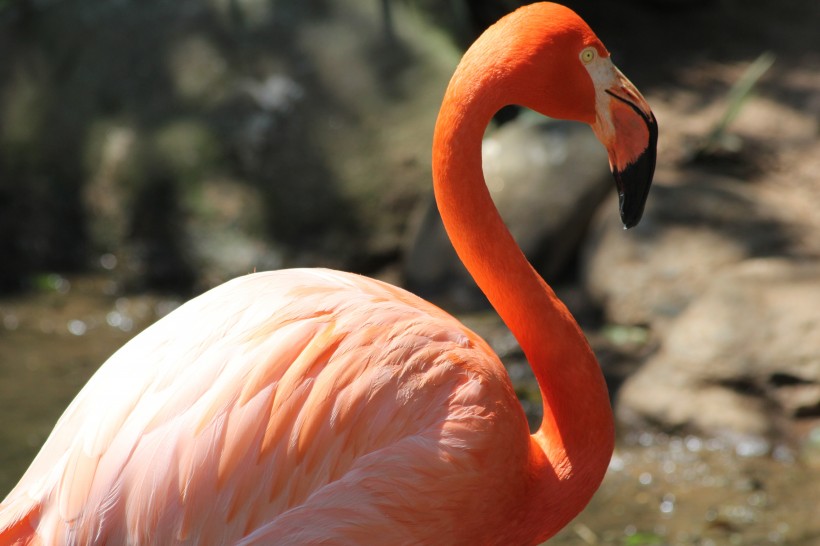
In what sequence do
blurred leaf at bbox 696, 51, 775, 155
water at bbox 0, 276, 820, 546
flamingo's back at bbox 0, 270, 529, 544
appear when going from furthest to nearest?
1. blurred leaf at bbox 696, 51, 775, 155
2. water at bbox 0, 276, 820, 546
3. flamingo's back at bbox 0, 270, 529, 544

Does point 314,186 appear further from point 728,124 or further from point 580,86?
point 580,86

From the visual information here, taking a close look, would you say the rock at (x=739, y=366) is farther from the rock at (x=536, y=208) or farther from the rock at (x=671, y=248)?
the rock at (x=536, y=208)

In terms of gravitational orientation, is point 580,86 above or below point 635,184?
above

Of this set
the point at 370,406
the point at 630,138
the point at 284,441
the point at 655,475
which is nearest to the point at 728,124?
the point at 655,475

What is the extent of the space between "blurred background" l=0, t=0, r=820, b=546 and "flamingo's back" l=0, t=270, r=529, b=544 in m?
2.11

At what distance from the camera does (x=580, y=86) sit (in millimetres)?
2441

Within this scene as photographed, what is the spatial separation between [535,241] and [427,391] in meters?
2.90

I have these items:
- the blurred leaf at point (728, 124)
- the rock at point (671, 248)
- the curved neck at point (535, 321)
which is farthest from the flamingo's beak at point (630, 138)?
the blurred leaf at point (728, 124)

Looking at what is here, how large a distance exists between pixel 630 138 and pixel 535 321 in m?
0.49

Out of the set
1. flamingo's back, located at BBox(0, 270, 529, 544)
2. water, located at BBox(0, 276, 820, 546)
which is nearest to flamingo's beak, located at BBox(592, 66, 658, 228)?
flamingo's back, located at BBox(0, 270, 529, 544)

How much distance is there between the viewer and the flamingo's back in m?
2.17

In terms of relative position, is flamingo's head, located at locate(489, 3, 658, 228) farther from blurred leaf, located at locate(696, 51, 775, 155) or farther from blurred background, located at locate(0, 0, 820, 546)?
blurred leaf, located at locate(696, 51, 775, 155)

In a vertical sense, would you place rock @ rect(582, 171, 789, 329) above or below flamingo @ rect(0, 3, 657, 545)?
below

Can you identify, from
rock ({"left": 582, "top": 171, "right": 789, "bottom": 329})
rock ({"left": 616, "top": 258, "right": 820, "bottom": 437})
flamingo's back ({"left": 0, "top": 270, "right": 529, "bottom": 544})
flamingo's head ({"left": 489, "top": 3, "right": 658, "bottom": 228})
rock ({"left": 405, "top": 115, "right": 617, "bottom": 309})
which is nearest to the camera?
flamingo's back ({"left": 0, "top": 270, "right": 529, "bottom": 544})
